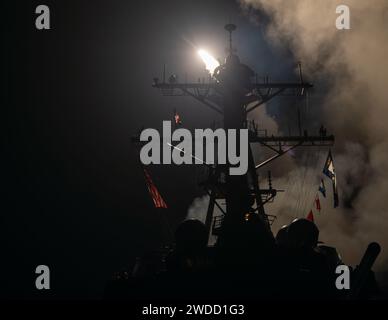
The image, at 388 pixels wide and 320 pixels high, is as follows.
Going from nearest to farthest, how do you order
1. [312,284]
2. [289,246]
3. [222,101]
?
[312,284], [289,246], [222,101]

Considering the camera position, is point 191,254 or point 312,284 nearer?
point 312,284

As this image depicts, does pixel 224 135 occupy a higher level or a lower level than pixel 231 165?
higher

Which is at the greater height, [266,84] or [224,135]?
[266,84]

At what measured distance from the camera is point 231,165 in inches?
555

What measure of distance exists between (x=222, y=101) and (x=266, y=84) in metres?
2.17
